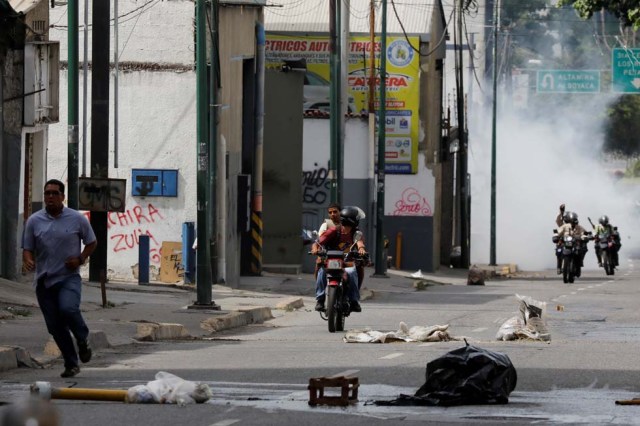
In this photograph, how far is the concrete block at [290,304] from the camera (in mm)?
26837

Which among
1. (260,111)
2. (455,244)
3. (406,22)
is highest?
(406,22)

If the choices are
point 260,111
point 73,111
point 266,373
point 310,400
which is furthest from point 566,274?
point 310,400

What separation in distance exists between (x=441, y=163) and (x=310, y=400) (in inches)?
1752

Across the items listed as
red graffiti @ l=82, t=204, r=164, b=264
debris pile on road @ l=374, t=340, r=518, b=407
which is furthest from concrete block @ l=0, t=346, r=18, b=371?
red graffiti @ l=82, t=204, r=164, b=264

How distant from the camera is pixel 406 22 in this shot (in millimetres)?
50750

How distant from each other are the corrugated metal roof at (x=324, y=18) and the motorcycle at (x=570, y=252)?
11676 millimetres

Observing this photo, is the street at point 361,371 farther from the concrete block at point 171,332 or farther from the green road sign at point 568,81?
the green road sign at point 568,81

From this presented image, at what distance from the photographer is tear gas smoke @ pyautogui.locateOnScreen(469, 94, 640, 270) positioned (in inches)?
2734

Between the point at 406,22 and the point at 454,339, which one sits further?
the point at 406,22

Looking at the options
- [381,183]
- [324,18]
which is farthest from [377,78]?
[381,183]

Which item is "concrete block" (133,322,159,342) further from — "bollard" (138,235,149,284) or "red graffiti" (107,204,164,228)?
"red graffiti" (107,204,164,228)

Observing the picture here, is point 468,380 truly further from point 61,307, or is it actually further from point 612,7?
point 612,7

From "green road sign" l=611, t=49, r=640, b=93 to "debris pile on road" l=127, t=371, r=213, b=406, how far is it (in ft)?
151

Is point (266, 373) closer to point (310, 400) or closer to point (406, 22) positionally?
point (310, 400)
